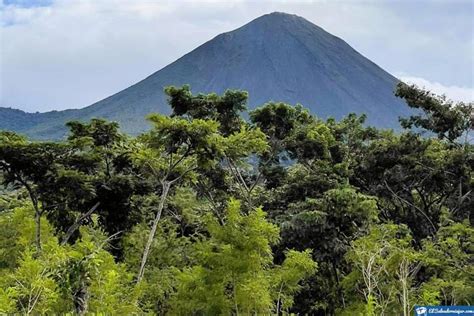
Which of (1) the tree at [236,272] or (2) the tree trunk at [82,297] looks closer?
(2) the tree trunk at [82,297]

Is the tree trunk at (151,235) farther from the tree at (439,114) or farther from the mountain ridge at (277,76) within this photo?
the mountain ridge at (277,76)

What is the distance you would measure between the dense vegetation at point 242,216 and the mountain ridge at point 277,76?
103 m

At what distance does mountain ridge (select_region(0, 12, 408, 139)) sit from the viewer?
A: 137 m

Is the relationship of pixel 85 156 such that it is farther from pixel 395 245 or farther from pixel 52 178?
pixel 395 245

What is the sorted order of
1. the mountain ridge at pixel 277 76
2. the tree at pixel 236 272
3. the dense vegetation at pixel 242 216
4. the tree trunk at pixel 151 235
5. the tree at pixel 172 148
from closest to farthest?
1. the tree at pixel 236 272
2. the dense vegetation at pixel 242 216
3. the tree trunk at pixel 151 235
4. the tree at pixel 172 148
5. the mountain ridge at pixel 277 76

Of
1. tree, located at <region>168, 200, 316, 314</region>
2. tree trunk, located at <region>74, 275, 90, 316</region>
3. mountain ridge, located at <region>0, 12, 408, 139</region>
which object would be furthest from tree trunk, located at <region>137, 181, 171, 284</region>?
mountain ridge, located at <region>0, 12, 408, 139</region>

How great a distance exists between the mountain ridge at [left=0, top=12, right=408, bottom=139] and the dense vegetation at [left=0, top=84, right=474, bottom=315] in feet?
339

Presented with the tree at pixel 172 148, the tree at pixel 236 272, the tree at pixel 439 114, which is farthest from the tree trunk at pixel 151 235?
the tree at pixel 439 114

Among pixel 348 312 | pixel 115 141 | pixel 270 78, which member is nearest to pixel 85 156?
pixel 115 141

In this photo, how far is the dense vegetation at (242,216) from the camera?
14961 mm

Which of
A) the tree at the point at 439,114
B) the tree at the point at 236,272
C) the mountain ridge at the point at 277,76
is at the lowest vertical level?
the tree at the point at 236,272

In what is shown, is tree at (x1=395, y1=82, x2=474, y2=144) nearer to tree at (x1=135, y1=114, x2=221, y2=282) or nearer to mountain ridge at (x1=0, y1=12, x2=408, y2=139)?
tree at (x1=135, y1=114, x2=221, y2=282)

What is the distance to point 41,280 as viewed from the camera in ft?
37.3

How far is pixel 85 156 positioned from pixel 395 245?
897cm
